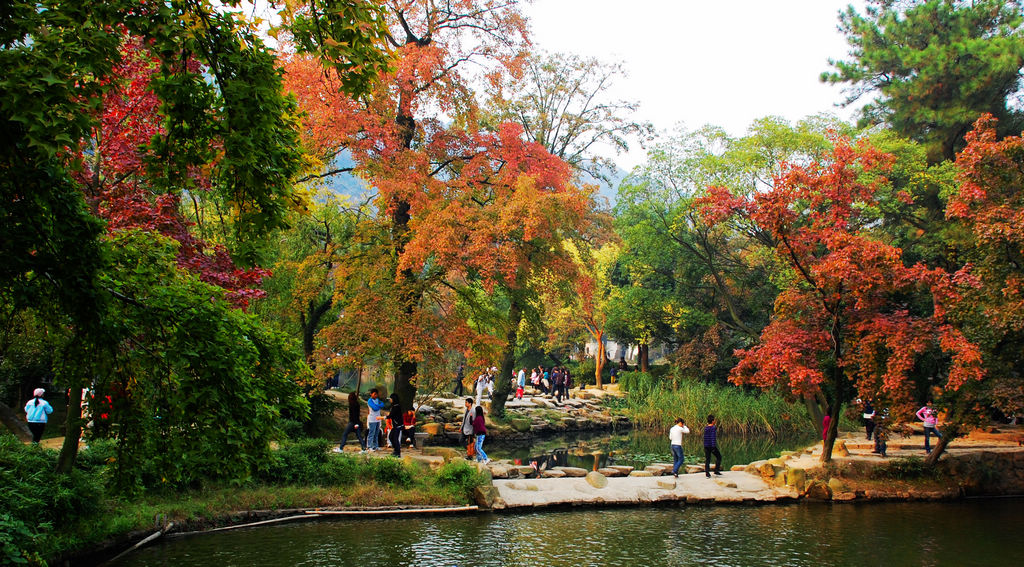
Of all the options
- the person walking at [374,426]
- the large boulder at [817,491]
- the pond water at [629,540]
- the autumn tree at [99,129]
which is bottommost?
the pond water at [629,540]

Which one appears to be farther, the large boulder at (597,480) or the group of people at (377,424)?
the group of people at (377,424)

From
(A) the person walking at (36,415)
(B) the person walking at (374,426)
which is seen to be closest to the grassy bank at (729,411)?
A: (B) the person walking at (374,426)

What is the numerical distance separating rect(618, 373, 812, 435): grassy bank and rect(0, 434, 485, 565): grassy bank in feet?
47.0

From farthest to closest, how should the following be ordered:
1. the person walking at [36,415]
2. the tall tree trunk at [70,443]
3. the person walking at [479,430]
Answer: the person walking at [479,430] < the person walking at [36,415] < the tall tree trunk at [70,443]

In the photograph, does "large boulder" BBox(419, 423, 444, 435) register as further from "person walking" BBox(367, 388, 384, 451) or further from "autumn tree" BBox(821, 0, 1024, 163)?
"autumn tree" BBox(821, 0, 1024, 163)

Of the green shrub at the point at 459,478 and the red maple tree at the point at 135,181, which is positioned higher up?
the red maple tree at the point at 135,181

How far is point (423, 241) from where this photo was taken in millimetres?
15719

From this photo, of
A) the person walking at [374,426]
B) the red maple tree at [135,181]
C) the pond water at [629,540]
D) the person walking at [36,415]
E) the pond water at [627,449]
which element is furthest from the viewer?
the pond water at [627,449]

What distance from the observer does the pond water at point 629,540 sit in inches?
405

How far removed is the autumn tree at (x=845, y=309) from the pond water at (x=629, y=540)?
2.82 m

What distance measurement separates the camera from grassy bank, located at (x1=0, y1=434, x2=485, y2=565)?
8406 mm

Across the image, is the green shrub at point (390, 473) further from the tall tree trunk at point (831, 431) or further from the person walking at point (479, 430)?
the tall tree trunk at point (831, 431)

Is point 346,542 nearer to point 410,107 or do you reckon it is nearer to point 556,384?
point 410,107

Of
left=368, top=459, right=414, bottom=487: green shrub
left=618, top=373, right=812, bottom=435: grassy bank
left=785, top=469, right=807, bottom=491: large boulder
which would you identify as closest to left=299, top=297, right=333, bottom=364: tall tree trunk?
left=368, top=459, right=414, bottom=487: green shrub
